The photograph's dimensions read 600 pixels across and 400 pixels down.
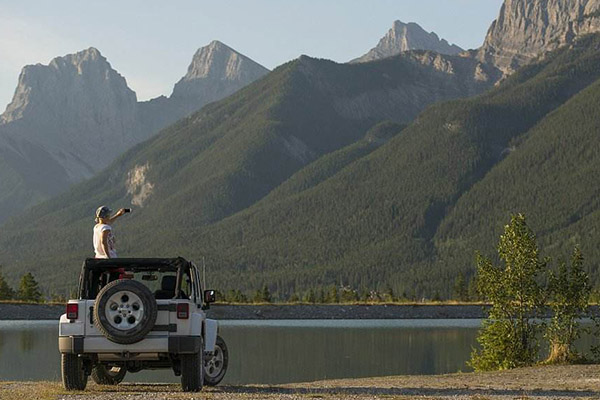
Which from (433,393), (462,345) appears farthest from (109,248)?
(462,345)

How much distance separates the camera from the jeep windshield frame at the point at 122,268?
24312 millimetres

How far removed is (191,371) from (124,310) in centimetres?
210

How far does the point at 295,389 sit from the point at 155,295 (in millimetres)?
4539

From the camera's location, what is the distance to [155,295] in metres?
24.4

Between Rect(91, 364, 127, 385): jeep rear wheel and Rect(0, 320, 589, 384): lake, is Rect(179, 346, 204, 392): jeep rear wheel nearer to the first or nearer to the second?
Rect(91, 364, 127, 385): jeep rear wheel

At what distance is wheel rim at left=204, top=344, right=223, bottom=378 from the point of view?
88.7 ft

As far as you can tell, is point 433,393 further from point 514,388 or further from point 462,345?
point 462,345

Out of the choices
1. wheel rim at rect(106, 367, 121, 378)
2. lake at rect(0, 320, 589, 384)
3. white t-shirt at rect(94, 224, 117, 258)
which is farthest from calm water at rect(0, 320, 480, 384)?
white t-shirt at rect(94, 224, 117, 258)

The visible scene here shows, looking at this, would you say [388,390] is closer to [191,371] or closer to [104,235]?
[191,371]

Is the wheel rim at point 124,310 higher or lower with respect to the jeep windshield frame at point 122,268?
lower

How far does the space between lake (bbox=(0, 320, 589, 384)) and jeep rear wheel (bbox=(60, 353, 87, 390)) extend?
18.1 m

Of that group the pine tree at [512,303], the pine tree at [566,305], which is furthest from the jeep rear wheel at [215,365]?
the pine tree at [566,305]

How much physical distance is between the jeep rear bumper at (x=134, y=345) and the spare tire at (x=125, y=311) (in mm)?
163

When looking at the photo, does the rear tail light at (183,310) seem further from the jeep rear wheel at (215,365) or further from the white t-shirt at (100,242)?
the jeep rear wheel at (215,365)
